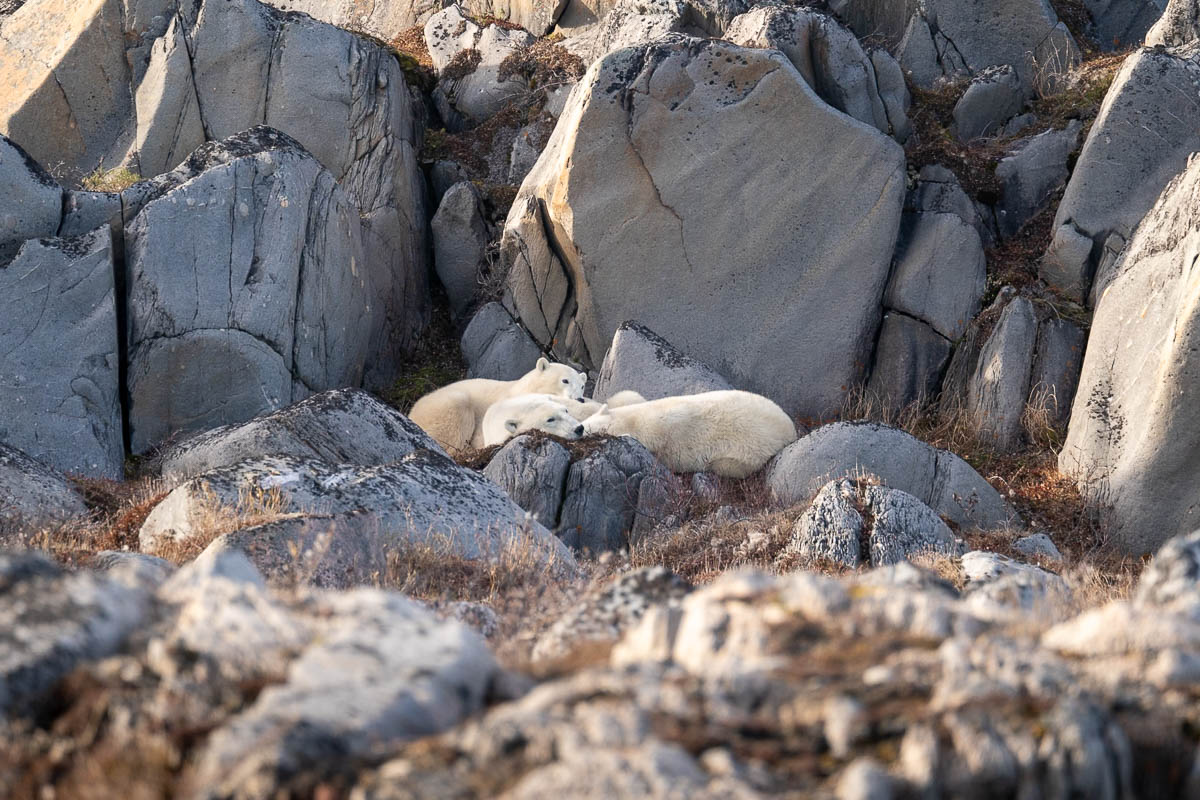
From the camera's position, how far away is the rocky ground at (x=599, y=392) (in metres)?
2.78

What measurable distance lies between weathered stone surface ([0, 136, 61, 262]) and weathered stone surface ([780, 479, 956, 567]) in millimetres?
10802

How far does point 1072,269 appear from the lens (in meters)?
16.6

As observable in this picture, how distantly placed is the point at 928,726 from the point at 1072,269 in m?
15.4

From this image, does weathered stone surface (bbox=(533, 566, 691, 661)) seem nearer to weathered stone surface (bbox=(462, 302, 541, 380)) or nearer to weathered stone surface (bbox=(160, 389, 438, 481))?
weathered stone surface (bbox=(160, 389, 438, 481))

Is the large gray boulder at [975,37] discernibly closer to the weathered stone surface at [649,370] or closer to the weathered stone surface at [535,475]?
the weathered stone surface at [649,370]

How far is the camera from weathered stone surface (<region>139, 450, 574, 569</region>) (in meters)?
8.43

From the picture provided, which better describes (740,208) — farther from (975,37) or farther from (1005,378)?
(975,37)

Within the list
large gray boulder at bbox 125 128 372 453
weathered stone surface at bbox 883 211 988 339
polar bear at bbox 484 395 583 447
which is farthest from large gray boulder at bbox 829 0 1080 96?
large gray boulder at bbox 125 128 372 453

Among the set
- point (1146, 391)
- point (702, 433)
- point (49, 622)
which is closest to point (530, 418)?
point (702, 433)

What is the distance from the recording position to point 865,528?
1020cm

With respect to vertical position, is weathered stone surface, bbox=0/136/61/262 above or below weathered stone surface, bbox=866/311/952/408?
above

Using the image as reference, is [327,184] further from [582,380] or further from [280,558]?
[280,558]

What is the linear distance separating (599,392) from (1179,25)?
11.1m

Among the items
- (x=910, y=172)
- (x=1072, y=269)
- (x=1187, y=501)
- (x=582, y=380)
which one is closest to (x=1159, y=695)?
(x=1187, y=501)
